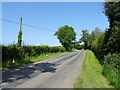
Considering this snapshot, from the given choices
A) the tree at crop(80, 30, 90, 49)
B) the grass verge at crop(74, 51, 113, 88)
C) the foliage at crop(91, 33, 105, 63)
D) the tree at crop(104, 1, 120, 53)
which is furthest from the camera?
the tree at crop(80, 30, 90, 49)

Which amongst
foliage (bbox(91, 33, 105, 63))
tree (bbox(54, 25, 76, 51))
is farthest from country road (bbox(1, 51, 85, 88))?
tree (bbox(54, 25, 76, 51))

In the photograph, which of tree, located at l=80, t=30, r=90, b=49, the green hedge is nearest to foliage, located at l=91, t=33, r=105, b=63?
the green hedge

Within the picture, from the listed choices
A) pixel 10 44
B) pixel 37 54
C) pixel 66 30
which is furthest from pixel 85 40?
pixel 10 44

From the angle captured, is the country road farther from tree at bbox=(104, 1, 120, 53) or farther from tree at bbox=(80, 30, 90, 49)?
tree at bbox=(80, 30, 90, 49)

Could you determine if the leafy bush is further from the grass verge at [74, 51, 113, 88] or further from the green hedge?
the green hedge

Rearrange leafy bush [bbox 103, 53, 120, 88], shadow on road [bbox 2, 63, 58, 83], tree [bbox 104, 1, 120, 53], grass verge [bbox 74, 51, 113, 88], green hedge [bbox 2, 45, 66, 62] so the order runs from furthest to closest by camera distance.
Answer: green hedge [bbox 2, 45, 66, 62] < tree [bbox 104, 1, 120, 53] < shadow on road [bbox 2, 63, 58, 83] < grass verge [bbox 74, 51, 113, 88] < leafy bush [bbox 103, 53, 120, 88]

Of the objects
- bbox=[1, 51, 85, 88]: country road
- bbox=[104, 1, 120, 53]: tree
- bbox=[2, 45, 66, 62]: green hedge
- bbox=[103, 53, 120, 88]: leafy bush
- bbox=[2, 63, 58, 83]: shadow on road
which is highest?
bbox=[104, 1, 120, 53]: tree

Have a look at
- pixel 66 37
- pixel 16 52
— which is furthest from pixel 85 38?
pixel 16 52

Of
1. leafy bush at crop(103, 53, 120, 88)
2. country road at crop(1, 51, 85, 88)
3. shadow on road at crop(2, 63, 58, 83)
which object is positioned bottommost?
country road at crop(1, 51, 85, 88)

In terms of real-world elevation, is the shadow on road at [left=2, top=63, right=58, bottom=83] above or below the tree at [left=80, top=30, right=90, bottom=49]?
below

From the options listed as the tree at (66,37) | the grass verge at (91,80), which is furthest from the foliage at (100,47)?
the tree at (66,37)

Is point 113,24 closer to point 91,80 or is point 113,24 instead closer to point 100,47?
point 100,47

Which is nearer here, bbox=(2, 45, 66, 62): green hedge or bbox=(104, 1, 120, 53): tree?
bbox=(104, 1, 120, 53): tree

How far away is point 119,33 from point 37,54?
1866 centimetres
